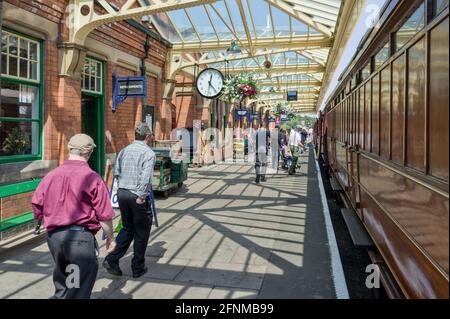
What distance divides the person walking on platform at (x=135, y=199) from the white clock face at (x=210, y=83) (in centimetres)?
717

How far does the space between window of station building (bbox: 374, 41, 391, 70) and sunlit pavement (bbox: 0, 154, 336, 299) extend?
2394 millimetres

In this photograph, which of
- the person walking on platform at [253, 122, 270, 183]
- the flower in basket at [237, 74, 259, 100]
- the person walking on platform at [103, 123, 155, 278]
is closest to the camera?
the person walking on platform at [103, 123, 155, 278]

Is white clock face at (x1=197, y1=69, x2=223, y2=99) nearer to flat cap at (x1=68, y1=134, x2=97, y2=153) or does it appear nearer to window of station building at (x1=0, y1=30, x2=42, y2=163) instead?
window of station building at (x1=0, y1=30, x2=42, y2=163)

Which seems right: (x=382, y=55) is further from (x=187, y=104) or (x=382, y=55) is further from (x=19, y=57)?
(x=187, y=104)

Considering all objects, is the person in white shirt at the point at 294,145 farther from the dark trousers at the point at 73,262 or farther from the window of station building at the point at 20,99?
the dark trousers at the point at 73,262

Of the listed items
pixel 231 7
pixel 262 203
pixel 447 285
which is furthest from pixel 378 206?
pixel 231 7

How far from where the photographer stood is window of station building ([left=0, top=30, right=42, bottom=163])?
6.17 meters

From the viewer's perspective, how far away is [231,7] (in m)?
11.8

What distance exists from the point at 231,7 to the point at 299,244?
8457mm

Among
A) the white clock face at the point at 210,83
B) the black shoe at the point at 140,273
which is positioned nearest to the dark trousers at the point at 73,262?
the black shoe at the point at 140,273

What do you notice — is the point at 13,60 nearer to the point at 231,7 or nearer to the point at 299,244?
the point at 299,244

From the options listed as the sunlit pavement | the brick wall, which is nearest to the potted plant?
the sunlit pavement

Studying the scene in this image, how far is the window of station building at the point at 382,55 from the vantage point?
3820mm

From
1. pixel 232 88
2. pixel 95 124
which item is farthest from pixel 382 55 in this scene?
pixel 232 88
